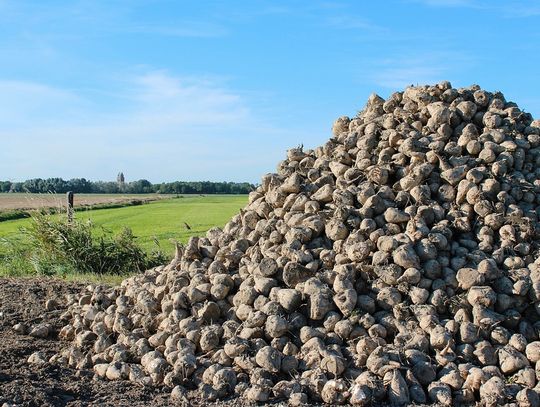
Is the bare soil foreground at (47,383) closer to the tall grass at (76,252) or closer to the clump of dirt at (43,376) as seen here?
the clump of dirt at (43,376)

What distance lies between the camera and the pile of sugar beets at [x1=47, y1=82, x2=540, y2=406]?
4691mm

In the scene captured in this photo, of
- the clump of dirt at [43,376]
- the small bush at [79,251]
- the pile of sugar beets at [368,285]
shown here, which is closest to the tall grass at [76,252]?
the small bush at [79,251]

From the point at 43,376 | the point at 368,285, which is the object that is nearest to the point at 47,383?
the point at 43,376

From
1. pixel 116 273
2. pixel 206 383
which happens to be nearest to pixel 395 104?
pixel 206 383

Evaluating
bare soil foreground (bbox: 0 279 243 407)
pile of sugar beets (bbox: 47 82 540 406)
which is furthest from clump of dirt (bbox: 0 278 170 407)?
pile of sugar beets (bbox: 47 82 540 406)

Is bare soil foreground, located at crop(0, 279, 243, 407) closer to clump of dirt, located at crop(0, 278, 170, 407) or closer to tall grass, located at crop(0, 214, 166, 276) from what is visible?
clump of dirt, located at crop(0, 278, 170, 407)

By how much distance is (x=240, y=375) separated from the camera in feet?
15.9

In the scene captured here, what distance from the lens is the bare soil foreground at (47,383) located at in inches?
182

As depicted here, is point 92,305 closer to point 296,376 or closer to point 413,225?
point 296,376

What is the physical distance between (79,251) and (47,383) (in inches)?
218

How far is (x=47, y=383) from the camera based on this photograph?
498 cm

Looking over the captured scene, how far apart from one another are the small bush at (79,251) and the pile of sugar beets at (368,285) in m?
3.44

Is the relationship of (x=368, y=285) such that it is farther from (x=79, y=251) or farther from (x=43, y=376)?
(x=79, y=251)

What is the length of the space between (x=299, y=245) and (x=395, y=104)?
2266 millimetres
